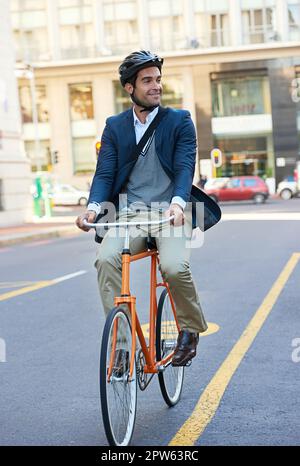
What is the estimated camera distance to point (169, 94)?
179ft

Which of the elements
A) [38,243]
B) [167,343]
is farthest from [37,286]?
[38,243]

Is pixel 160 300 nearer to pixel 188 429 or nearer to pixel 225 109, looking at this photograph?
pixel 188 429

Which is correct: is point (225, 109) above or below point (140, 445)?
above

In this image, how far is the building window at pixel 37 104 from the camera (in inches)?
2174

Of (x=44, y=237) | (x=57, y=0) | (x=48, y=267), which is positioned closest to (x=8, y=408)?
(x=48, y=267)

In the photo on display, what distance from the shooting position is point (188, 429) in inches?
161

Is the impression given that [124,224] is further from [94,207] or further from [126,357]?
[126,357]

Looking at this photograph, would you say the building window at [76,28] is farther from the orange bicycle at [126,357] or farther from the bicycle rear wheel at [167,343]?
the orange bicycle at [126,357]

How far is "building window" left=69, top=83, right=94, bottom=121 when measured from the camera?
55.2m

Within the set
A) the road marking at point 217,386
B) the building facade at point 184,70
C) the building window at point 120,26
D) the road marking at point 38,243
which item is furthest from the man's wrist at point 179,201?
the building window at point 120,26

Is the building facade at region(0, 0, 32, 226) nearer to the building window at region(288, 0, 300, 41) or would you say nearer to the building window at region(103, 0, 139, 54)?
the building window at region(103, 0, 139, 54)

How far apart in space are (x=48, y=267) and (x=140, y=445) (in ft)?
31.8

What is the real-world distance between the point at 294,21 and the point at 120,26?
12141 millimetres

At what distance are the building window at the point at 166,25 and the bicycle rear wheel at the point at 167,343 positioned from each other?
4978cm
